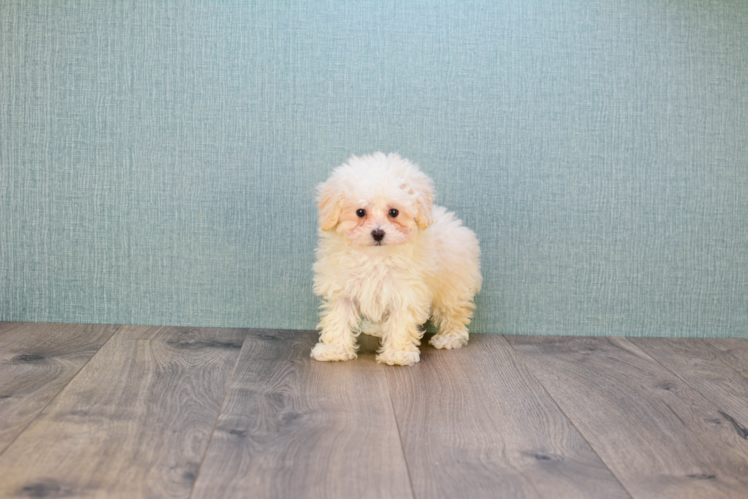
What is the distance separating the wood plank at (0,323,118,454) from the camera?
1.56 meters

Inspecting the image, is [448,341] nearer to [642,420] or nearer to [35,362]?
[642,420]

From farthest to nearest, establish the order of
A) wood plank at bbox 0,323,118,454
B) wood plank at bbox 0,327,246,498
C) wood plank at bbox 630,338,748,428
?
wood plank at bbox 630,338,748,428 < wood plank at bbox 0,323,118,454 < wood plank at bbox 0,327,246,498

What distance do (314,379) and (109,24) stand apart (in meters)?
1.36

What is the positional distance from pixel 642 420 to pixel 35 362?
5.40 feet

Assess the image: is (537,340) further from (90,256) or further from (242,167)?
(90,256)

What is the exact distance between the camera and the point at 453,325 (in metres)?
2.25

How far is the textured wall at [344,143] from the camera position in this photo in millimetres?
2252

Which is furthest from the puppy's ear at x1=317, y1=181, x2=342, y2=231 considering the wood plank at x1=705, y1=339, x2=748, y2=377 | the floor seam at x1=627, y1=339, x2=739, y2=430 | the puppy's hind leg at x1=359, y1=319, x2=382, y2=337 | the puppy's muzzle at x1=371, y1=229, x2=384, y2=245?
the wood plank at x1=705, y1=339, x2=748, y2=377

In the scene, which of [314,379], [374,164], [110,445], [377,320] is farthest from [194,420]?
[374,164]

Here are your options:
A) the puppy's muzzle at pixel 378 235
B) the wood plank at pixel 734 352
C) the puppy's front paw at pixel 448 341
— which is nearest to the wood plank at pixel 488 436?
the puppy's front paw at pixel 448 341

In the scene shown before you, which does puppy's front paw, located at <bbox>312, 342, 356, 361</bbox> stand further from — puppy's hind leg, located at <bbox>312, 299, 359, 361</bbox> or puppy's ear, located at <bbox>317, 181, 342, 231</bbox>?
Answer: puppy's ear, located at <bbox>317, 181, 342, 231</bbox>

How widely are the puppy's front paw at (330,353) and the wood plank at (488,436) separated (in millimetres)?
176

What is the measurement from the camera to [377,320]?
6.88 feet

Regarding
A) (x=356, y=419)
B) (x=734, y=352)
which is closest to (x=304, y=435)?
(x=356, y=419)
